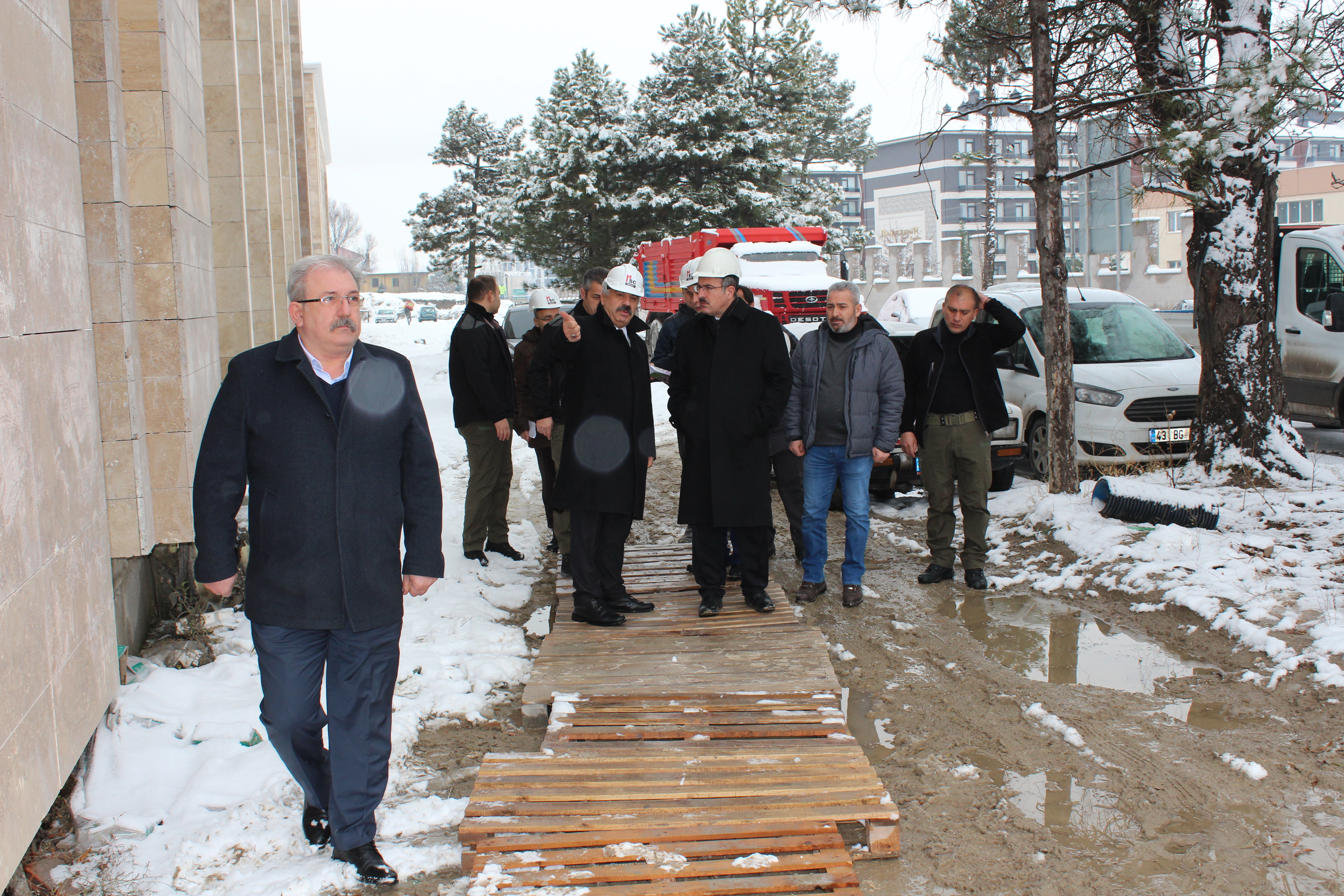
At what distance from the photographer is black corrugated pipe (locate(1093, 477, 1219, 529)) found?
7039 mm

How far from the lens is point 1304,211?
2291 inches

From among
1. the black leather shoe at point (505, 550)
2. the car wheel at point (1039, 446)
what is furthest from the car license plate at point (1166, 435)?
the black leather shoe at point (505, 550)

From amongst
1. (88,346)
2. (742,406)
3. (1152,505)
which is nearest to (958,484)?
(1152,505)

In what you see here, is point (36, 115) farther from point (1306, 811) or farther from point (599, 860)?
point (1306, 811)

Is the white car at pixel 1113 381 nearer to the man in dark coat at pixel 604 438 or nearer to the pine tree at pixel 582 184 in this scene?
the man in dark coat at pixel 604 438

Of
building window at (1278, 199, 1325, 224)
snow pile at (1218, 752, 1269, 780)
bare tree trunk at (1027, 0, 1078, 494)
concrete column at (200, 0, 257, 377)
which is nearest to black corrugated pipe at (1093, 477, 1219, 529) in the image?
bare tree trunk at (1027, 0, 1078, 494)

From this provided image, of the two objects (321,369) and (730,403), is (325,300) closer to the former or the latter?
(321,369)

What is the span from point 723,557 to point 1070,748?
2179mm

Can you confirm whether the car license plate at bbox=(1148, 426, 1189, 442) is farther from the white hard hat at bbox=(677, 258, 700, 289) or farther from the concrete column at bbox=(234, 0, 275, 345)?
the concrete column at bbox=(234, 0, 275, 345)

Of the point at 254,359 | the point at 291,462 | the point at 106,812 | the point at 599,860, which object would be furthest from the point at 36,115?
the point at 599,860

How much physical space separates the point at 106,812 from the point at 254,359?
181cm

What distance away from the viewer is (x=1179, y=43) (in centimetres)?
797

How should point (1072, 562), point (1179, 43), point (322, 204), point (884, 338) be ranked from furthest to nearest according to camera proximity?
point (322, 204) → point (1179, 43) → point (1072, 562) → point (884, 338)

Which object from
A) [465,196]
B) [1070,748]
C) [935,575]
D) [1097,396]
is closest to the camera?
[1070,748]
